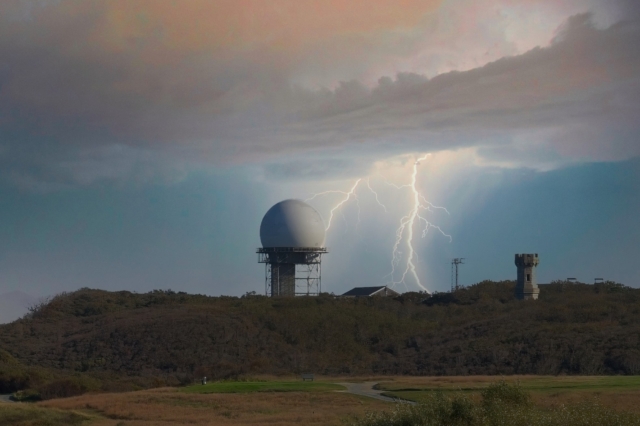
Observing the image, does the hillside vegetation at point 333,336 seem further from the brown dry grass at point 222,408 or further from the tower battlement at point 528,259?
the brown dry grass at point 222,408

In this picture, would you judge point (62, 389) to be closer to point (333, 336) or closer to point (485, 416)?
point (333, 336)

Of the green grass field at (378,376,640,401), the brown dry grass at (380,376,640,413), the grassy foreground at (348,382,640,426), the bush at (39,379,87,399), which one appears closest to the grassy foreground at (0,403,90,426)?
the bush at (39,379,87,399)

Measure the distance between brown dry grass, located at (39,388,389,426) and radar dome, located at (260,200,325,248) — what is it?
4018 centimetres

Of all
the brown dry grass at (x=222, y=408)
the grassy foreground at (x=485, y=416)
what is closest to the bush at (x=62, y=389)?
the brown dry grass at (x=222, y=408)

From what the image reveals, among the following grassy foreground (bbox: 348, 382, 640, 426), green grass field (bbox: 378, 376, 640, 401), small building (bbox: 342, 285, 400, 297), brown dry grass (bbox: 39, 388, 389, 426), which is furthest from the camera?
small building (bbox: 342, 285, 400, 297)

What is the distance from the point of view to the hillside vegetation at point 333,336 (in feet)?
186

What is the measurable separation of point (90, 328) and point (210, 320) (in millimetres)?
13369

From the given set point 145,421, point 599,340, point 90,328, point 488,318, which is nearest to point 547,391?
point 145,421

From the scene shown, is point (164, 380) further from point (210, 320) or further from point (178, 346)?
point (210, 320)

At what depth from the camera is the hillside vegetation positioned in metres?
56.6

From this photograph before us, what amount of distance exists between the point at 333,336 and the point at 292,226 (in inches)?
603

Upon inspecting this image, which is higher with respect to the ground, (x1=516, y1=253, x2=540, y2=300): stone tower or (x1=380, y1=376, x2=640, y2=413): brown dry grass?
(x1=516, y1=253, x2=540, y2=300): stone tower

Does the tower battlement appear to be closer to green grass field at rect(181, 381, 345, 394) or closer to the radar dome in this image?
the radar dome

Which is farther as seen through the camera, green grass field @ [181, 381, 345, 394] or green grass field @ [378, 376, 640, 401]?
green grass field @ [181, 381, 345, 394]
